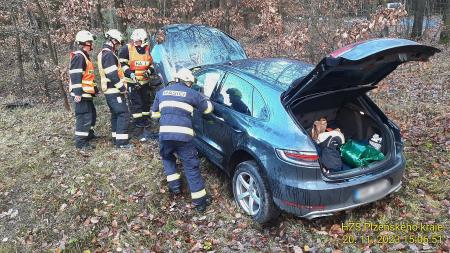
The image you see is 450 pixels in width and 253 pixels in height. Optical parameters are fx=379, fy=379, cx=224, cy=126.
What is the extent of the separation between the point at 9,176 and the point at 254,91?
4546mm

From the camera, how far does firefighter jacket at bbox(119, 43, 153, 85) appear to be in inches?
291

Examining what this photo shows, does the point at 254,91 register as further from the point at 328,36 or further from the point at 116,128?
the point at 328,36

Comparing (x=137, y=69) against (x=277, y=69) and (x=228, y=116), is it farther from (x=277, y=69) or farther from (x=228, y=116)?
(x=277, y=69)

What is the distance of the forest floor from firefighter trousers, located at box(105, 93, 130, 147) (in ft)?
0.85

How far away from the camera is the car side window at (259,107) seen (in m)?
4.36

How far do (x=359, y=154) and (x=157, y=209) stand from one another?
109 inches

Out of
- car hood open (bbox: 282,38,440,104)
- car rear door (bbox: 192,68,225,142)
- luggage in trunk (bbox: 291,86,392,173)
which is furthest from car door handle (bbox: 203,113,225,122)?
car hood open (bbox: 282,38,440,104)

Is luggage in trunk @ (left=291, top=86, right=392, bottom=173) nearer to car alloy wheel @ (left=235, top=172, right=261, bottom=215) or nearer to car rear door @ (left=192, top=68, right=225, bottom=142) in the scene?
car alloy wheel @ (left=235, top=172, right=261, bottom=215)

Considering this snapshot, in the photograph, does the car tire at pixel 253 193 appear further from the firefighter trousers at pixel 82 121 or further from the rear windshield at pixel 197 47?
the firefighter trousers at pixel 82 121

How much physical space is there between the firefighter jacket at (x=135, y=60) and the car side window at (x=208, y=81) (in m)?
1.99

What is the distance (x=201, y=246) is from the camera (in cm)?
454

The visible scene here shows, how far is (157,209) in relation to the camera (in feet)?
17.3

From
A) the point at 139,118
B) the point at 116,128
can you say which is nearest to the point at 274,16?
the point at 139,118

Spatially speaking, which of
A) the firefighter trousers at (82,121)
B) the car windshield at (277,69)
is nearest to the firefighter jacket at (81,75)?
the firefighter trousers at (82,121)
